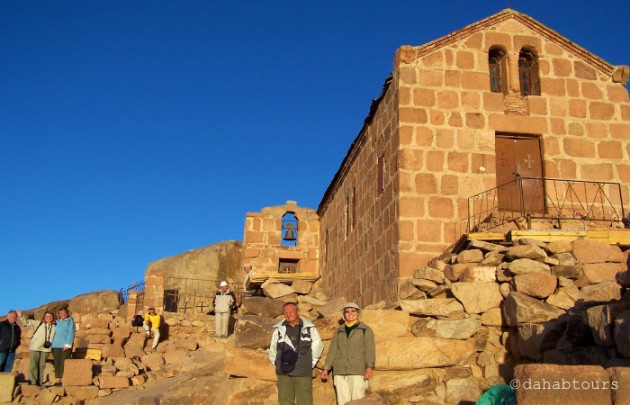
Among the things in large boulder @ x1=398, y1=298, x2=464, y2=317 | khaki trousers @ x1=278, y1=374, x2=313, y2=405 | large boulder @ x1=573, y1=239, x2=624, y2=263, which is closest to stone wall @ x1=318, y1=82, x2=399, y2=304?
large boulder @ x1=398, y1=298, x2=464, y2=317

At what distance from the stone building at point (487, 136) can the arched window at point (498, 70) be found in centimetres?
2

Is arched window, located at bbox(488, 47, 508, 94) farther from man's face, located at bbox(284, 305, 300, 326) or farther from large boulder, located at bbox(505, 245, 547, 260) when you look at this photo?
man's face, located at bbox(284, 305, 300, 326)

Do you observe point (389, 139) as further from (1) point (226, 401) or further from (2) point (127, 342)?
(2) point (127, 342)

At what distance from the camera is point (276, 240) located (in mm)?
25281

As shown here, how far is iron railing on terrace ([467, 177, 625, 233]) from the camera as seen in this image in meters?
13.0

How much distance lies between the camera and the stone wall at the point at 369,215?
43.8 feet

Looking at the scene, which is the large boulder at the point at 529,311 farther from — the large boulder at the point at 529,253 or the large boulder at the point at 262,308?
the large boulder at the point at 262,308

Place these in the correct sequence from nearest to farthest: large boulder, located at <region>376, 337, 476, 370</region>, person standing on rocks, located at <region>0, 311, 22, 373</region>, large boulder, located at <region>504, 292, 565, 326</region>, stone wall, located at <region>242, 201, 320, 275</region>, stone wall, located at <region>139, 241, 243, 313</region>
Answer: large boulder, located at <region>504, 292, 565, 326</region> → large boulder, located at <region>376, 337, 476, 370</region> → person standing on rocks, located at <region>0, 311, 22, 373</region> → stone wall, located at <region>242, 201, 320, 275</region> → stone wall, located at <region>139, 241, 243, 313</region>

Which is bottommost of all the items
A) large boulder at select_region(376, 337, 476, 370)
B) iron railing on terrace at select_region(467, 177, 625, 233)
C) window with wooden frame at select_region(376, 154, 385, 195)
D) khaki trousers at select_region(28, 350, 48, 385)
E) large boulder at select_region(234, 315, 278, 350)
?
khaki trousers at select_region(28, 350, 48, 385)

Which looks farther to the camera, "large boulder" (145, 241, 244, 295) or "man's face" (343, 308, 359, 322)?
"large boulder" (145, 241, 244, 295)

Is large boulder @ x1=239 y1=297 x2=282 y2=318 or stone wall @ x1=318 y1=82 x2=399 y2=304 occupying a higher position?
stone wall @ x1=318 y1=82 x2=399 y2=304

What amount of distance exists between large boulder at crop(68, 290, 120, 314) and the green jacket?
24241 mm

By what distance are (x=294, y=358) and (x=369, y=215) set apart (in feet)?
26.2

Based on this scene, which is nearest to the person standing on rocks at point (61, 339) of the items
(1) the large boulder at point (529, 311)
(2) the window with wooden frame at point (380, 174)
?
(2) the window with wooden frame at point (380, 174)
